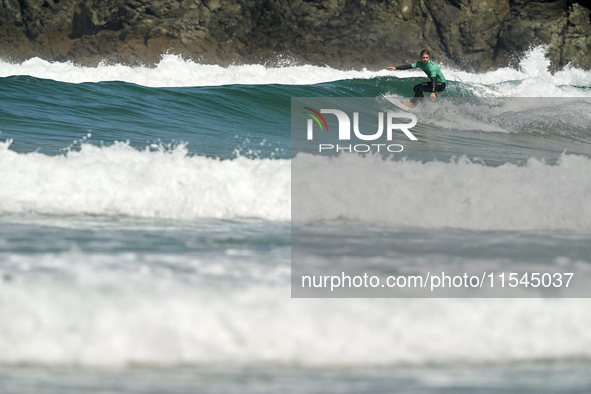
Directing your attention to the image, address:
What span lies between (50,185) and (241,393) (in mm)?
3418

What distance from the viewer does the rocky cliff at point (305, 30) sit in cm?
2716

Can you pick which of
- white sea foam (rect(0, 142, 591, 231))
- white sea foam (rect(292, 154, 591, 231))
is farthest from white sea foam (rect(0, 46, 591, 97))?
white sea foam (rect(0, 142, 591, 231))

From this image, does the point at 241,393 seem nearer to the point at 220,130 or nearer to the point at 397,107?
the point at 220,130

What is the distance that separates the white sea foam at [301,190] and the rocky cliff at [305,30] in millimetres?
23222

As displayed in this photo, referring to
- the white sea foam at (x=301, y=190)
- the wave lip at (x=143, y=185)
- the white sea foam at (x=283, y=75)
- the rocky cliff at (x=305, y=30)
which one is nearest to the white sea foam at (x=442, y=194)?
the white sea foam at (x=301, y=190)

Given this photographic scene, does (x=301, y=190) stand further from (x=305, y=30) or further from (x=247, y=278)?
(x=305, y=30)

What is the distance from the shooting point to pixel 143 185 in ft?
15.2

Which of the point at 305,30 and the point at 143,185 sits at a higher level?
the point at 305,30

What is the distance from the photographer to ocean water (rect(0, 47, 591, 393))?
1.99 metres

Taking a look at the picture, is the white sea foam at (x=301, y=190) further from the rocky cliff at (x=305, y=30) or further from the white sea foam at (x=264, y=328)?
the rocky cliff at (x=305, y=30)

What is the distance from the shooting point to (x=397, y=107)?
13.4 m

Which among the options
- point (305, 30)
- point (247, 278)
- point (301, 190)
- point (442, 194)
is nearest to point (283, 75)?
point (305, 30)

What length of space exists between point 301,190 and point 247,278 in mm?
2175

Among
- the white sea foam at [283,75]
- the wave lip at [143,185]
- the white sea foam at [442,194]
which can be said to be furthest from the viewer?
the white sea foam at [283,75]
